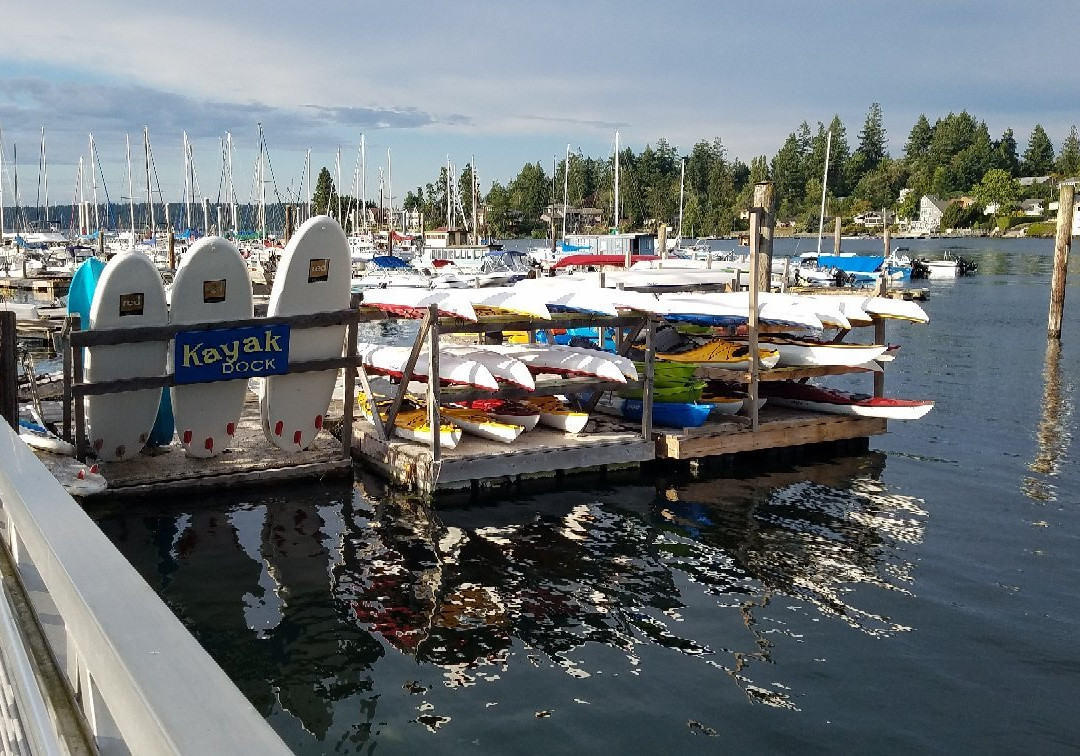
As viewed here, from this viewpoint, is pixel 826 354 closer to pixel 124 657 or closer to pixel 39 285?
pixel 124 657

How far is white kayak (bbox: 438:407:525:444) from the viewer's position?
14266 millimetres

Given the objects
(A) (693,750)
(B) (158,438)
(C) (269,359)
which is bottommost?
(A) (693,750)

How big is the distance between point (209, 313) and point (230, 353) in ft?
1.98

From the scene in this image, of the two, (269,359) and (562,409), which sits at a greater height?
(269,359)

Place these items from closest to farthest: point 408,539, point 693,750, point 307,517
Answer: point 693,750, point 408,539, point 307,517

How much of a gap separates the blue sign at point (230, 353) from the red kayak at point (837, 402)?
8.85 m

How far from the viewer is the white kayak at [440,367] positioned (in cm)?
1412

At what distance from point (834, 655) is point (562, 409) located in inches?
277

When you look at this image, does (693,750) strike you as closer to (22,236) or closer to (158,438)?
(158,438)

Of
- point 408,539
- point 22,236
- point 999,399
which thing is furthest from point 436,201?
point 408,539

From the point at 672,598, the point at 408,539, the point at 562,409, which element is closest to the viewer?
the point at 672,598

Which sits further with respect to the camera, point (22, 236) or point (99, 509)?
point (22, 236)

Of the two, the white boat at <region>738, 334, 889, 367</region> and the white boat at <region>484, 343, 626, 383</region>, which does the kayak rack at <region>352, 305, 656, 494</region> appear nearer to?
the white boat at <region>484, 343, 626, 383</region>

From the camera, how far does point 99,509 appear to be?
1269 cm
